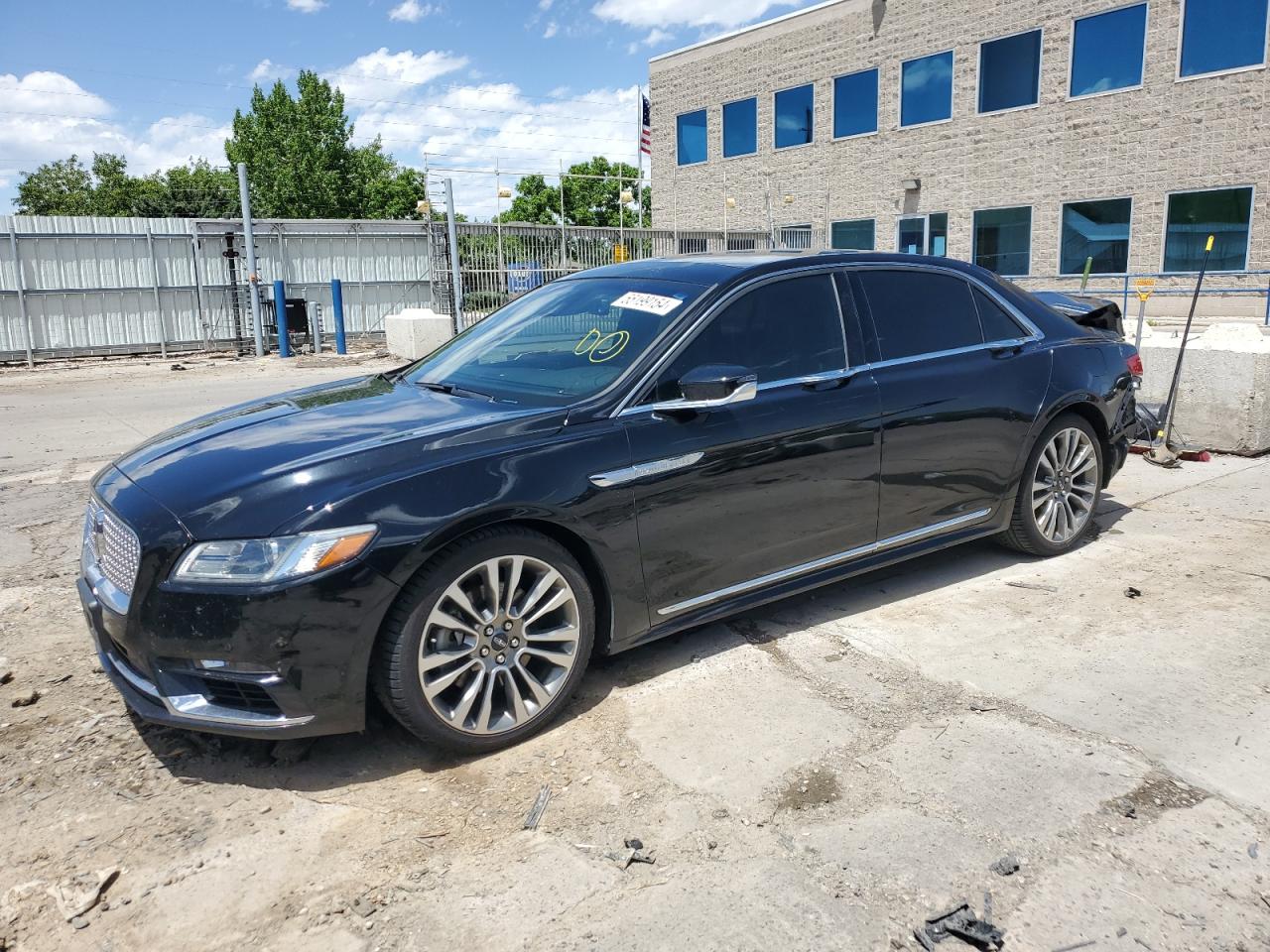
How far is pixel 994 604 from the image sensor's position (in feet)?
15.2

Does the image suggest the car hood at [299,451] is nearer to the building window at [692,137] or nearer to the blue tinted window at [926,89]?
the blue tinted window at [926,89]

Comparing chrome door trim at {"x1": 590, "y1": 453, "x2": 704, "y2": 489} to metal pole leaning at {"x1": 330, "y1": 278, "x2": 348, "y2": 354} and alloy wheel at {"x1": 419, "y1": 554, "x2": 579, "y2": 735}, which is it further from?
metal pole leaning at {"x1": 330, "y1": 278, "x2": 348, "y2": 354}

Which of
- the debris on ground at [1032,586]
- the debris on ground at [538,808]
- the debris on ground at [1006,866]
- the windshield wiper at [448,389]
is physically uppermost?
the windshield wiper at [448,389]

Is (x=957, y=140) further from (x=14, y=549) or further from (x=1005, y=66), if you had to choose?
(x=14, y=549)

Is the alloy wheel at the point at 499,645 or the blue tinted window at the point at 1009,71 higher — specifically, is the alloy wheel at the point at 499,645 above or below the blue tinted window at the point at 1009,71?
below

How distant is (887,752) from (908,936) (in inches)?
35.9

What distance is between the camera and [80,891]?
262 cm

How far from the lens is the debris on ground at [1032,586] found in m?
4.83

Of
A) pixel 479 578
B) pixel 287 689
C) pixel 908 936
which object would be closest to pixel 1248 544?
pixel 908 936

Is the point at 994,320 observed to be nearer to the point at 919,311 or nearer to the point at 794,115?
the point at 919,311

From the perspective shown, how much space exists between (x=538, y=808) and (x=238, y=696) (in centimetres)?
99

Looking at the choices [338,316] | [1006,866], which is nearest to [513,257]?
[338,316]

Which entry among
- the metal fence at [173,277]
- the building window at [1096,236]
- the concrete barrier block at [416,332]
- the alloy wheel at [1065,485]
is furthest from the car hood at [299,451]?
the building window at [1096,236]

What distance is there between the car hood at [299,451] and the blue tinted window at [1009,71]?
23.6 metres
